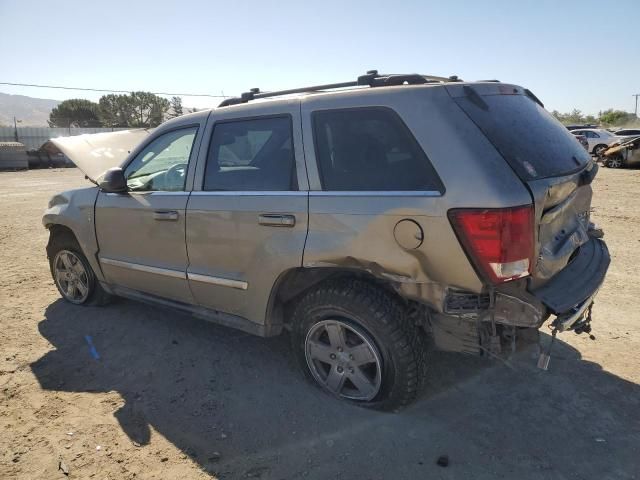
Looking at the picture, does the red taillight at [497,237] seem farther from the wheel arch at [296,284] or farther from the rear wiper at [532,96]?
the rear wiper at [532,96]

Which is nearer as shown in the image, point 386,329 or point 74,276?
point 386,329

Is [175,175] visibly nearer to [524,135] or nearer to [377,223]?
[377,223]

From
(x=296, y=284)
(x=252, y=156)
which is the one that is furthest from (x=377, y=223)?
(x=252, y=156)

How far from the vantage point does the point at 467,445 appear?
2.61 metres

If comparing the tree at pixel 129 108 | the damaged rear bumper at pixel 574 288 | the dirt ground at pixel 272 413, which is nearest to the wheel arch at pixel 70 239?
the dirt ground at pixel 272 413

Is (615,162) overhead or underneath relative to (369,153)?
underneath

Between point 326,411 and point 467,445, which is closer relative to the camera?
point 467,445

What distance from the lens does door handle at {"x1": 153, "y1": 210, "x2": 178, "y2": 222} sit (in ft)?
11.5

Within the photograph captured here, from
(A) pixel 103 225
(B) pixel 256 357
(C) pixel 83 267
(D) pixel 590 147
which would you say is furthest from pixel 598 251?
(D) pixel 590 147

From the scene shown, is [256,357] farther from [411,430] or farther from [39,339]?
[39,339]

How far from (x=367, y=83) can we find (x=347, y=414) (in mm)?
2093

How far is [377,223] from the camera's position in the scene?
2543 millimetres

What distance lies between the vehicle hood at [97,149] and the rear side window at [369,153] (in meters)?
2.20

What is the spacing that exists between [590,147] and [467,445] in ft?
78.5
